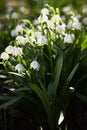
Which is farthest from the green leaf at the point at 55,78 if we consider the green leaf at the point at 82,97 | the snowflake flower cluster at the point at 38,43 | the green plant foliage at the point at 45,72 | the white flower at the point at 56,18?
the white flower at the point at 56,18

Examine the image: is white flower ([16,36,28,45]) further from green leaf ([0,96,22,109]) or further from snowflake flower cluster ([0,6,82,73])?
green leaf ([0,96,22,109])

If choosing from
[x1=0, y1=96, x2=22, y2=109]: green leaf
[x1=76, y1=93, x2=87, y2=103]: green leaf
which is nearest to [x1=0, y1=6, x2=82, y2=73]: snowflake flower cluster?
[x1=0, y1=96, x2=22, y2=109]: green leaf

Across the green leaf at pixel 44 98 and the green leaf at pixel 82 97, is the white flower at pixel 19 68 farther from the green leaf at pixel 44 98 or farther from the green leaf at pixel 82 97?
the green leaf at pixel 82 97

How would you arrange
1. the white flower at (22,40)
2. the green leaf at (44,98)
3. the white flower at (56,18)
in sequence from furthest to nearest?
the white flower at (56,18) → the white flower at (22,40) → the green leaf at (44,98)

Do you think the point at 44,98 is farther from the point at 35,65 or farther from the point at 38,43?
the point at 38,43

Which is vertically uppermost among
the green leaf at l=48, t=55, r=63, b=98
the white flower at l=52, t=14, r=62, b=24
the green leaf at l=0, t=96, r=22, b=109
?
the white flower at l=52, t=14, r=62, b=24

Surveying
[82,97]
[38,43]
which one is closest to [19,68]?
[38,43]

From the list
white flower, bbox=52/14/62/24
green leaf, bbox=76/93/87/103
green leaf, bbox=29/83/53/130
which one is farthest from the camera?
white flower, bbox=52/14/62/24

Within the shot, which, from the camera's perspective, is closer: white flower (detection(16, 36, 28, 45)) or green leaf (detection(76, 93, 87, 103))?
green leaf (detection(76, 93, 87, 103))
